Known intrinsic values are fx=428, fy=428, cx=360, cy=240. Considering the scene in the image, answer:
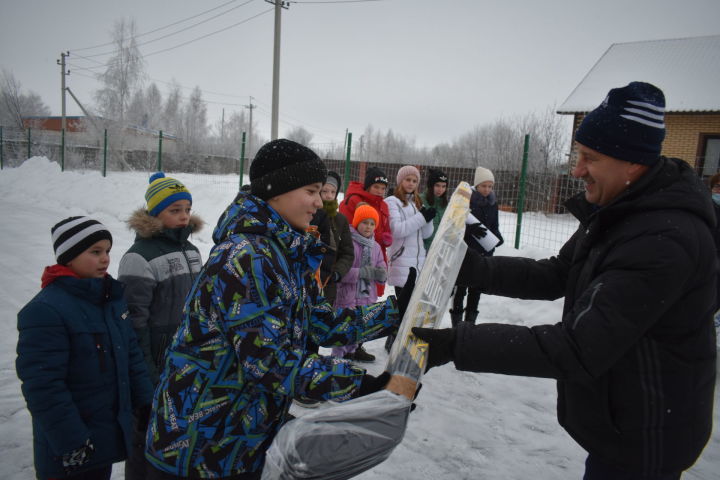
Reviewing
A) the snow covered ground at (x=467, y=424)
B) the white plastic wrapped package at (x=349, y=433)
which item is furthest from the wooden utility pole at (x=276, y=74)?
the white plastic wrapped package at (x=349, y=433)

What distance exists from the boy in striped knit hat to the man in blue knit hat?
1592 mm

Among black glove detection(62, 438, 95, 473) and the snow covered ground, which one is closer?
black glove detection(62, 438, 95, 473)

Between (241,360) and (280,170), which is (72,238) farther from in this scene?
(241,360)

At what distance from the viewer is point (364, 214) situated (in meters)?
4.61

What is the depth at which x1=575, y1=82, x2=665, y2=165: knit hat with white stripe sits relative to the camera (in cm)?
149

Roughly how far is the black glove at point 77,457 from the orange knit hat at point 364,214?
3161 millimetres

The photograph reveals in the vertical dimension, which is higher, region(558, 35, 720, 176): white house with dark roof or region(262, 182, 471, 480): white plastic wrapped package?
region(558, 35, 720, 176): white house with dark roof

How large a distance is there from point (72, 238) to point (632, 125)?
253 cm

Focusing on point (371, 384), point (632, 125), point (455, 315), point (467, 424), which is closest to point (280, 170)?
point (371, 384)

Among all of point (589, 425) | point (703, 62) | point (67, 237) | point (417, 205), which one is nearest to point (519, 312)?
point (417, 205)

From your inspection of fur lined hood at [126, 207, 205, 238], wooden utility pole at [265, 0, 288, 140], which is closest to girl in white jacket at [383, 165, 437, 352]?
fur lined hood at [126, 207, 205, 238]

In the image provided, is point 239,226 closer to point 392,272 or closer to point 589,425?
point 589,425

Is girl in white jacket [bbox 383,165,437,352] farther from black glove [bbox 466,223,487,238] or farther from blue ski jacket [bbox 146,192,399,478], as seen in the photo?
blue ski jacket [bbox 146,192,399,478]

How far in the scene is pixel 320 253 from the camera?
5.37ft
